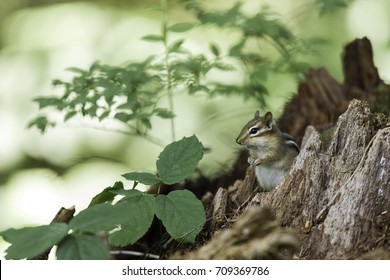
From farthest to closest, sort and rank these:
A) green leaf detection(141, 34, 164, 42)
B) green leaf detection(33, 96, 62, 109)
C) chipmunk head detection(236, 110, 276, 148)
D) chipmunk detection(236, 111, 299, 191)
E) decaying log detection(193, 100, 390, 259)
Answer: green leaf detection(141, 34, 164, 42) → green leaf detection(33, 96, 62, 109) → chipmunk head detection(236, 110, 276, 148) → chipmunk detection(236, 111, 299, 191) → decaying log detection(193, 100, 390, 259)

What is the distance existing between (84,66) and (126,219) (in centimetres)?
294

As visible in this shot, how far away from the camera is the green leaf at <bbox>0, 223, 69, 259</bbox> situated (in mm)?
1382

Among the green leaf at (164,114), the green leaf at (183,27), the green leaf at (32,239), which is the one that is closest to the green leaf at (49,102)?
the green leaf at (164,114)

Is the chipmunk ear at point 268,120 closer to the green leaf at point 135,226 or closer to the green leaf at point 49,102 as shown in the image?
the green leaf at point 135,226

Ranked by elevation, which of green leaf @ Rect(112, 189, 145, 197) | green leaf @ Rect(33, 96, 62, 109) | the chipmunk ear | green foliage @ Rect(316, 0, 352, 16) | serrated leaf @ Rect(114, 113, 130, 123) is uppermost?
green foliage @ Rect(316, 0, 352, 16)

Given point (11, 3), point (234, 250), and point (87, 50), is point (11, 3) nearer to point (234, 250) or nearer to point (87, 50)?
point (87, 50)

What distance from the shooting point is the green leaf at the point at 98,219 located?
54.6 inches

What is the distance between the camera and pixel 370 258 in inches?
57.5

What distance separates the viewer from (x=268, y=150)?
206cm

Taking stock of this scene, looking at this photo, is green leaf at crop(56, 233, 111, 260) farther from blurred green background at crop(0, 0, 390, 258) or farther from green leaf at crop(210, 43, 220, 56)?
blurred green background at crop(0, 0, 390, 258)

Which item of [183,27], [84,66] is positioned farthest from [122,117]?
[84,66]

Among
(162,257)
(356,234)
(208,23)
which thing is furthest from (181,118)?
(356,234)

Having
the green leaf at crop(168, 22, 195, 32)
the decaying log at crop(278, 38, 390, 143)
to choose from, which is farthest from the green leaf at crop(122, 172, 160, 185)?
the decaying log at crop(278, 38, 390, 143)

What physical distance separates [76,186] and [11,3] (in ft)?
5.20
